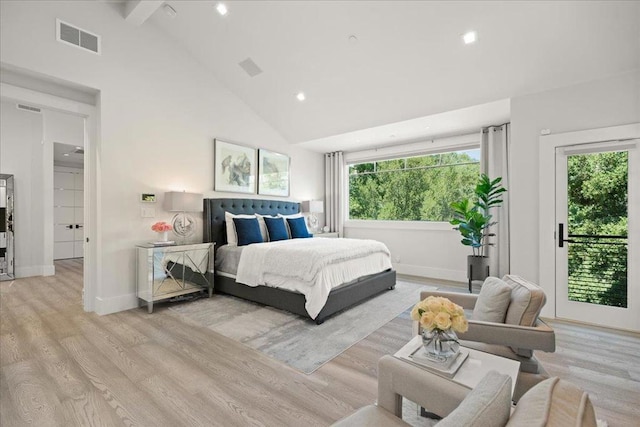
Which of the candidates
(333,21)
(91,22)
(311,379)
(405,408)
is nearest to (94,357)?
(311,379)

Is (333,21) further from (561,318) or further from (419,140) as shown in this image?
(561,318)

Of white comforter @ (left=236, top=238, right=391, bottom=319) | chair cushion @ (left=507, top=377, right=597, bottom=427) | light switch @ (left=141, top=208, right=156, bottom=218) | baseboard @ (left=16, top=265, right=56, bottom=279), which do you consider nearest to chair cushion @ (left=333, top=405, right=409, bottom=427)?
chair cushion @ (left=507, top=377, right=597, bottom=427)

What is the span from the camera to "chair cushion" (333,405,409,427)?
1.10 metres

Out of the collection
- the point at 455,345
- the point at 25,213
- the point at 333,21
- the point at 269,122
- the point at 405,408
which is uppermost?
the point at 333,21

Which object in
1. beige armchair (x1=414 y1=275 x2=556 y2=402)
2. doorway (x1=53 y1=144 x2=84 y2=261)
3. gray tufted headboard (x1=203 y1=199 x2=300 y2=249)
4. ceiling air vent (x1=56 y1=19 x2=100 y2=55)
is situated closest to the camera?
beige armchair (x1=414 y1=275 x2=556 y2=402)

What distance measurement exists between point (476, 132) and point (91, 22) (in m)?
5.71

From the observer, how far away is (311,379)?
2.20 metres

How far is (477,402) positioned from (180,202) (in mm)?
4042

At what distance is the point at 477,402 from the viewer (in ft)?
2.61

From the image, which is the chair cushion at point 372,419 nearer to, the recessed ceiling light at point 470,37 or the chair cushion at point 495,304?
the chair cushion at point 495,304

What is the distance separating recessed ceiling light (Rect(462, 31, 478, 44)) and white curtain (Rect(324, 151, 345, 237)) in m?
3.82

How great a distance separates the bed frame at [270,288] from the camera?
343 cm

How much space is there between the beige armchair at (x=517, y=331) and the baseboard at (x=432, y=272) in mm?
3561

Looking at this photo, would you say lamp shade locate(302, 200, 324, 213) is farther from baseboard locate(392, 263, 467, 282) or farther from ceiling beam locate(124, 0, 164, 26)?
ceiling beam locate(124, 0, 164, 26)
